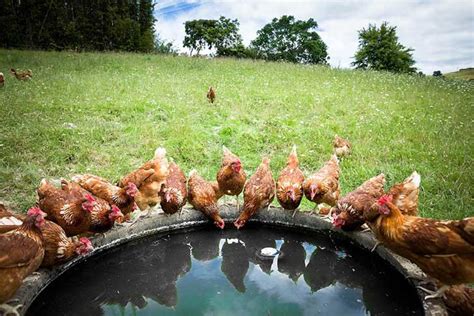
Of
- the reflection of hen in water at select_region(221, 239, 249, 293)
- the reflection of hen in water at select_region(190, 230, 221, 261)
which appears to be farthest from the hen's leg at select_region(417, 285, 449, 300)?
the reflection of hen in water at select_region(190, 230, 221, 261)

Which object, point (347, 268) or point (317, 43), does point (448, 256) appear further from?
point (317, 43)

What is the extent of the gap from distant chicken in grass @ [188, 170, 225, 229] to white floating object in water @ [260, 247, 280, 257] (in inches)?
27.2

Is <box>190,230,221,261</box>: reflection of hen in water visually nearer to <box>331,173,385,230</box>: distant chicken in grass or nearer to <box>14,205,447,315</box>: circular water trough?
→ <box>14,205,447,315</box>: circular water trough

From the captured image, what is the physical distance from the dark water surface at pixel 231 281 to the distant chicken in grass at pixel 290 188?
36cm

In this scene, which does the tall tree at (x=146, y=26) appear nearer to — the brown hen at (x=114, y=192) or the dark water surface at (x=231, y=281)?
the brown hen at (x=114, y=192)

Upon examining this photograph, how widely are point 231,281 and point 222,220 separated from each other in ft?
3.52

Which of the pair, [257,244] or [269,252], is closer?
[269,252]

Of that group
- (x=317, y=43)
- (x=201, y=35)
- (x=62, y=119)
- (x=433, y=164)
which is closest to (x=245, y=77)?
(x=62, y=119)

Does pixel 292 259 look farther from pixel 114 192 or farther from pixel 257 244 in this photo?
pixel 114 192

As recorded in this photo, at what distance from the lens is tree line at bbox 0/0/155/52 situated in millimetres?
26188

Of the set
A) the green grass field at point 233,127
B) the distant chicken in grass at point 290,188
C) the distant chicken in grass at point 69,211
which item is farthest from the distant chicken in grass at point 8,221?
the distant chicken in grass at point 290,188

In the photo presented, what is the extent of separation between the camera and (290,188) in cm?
466

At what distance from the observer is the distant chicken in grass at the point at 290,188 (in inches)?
177

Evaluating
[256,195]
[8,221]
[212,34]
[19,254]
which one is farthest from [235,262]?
[212,34]
